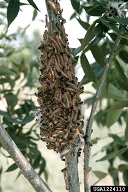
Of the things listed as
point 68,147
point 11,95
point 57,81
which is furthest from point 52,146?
point 11,95

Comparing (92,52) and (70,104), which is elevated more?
(92,52)

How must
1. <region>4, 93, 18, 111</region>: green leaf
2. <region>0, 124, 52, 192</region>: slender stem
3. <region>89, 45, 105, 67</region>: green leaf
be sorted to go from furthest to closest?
<region>4, 93, 18, 111</region>: green leaf → <region>89, 45, 105, 67</region>: green leaf → <region>0, 124, 52, 192</region>: slender stem

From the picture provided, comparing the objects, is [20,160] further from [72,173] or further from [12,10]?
[12,10]

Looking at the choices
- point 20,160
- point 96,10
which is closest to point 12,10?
point 96,10

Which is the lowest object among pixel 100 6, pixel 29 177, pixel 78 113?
pixel 29 177

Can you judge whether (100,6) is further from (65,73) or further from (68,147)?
(68,147)

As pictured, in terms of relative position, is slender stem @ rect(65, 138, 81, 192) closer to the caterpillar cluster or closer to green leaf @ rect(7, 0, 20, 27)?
the caterpillar cluster

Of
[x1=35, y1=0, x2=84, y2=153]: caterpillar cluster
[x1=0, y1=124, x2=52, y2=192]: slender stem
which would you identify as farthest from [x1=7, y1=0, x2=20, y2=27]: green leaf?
[x1=0, y1=124, x2=52, y2=192]: slender stem

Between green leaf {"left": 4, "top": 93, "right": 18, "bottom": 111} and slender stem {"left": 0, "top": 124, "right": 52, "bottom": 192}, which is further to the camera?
green leaf {"left": 4, "top": 93, "right": 18, "bottom": 111}
